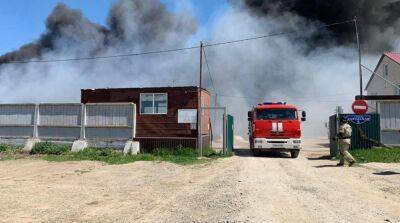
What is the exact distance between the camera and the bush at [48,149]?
72.5ft

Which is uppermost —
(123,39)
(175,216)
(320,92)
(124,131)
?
(123,39)

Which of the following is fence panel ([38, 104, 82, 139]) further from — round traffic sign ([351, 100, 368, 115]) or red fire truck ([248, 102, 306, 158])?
round traffic sign ([351, 100, 368, 115])

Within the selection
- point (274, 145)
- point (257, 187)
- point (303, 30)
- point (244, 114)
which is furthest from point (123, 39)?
point (257, 187)

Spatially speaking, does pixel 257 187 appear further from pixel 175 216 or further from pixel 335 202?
pixel 175 216

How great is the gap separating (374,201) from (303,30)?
5651 cm

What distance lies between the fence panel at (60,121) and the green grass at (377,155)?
13.5m

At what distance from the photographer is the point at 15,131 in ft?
78.6

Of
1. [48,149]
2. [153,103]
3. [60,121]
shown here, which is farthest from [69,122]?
[153,103]

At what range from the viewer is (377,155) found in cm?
1986

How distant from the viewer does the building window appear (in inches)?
921

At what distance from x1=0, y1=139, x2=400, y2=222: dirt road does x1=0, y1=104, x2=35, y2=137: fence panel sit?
694cm

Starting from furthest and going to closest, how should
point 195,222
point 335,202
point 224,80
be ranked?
point 224,80 → point 335,202 → point 195,222

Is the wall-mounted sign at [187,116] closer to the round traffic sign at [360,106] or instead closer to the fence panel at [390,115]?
the round traffic sign at [360,106]

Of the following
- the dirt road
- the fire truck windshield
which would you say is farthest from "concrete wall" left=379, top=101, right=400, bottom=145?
the dirt road
